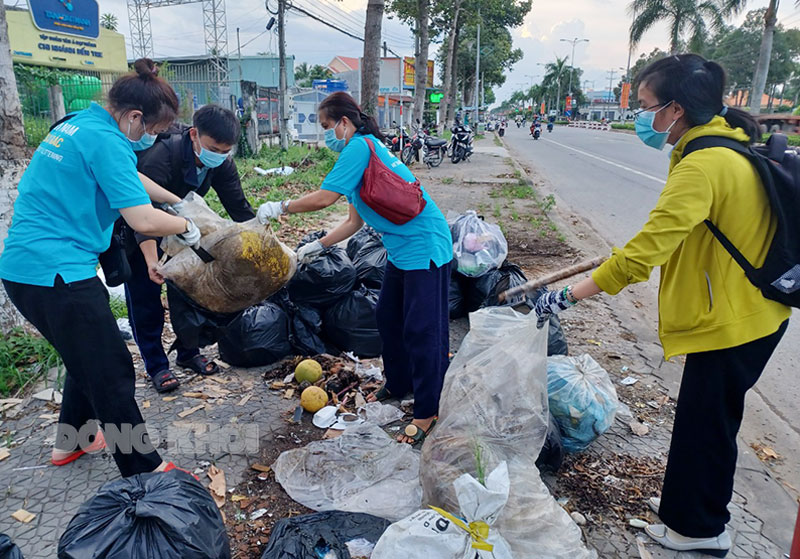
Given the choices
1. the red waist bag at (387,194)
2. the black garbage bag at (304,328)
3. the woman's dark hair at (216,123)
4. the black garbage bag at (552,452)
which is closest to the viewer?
the black garbage bag at (552,452)

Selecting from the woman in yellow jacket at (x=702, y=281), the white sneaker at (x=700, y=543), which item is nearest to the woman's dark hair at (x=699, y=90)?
the woman in yellow jacket at (x=702, y=281)

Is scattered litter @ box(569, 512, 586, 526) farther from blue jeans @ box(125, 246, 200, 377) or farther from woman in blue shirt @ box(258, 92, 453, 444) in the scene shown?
blue jeans @ box(125, 246, 200, 377)

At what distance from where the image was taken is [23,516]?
2.33m

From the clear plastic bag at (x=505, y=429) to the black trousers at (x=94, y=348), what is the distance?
125 centimetres

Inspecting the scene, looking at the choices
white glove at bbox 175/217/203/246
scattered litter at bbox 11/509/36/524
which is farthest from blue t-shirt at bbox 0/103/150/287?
scattered litter at bbox 11/509/36/524

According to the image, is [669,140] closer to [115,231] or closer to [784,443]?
[784,443]

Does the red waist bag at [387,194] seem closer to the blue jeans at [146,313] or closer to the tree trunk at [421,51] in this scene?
the blue jeans at [146,313]

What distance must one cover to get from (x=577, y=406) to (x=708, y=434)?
666 mm

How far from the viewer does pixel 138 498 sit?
5.49ft

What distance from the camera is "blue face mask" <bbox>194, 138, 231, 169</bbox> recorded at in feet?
10.1

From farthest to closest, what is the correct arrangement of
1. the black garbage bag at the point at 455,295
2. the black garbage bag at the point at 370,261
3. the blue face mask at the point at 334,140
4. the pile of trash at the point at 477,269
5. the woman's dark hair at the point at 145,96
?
the black garbage bag at the point at 455,295, the pile of trash at the point at 477,269, the black garbage bag at the point at 370,261, the blue face mask at the point at 334,140, the woman's dark hair at the point at 145,96

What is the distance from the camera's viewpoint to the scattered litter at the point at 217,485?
242 centimetres

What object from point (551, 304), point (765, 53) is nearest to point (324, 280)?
point (551, 304)

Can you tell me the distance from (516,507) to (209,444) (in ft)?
5.58
